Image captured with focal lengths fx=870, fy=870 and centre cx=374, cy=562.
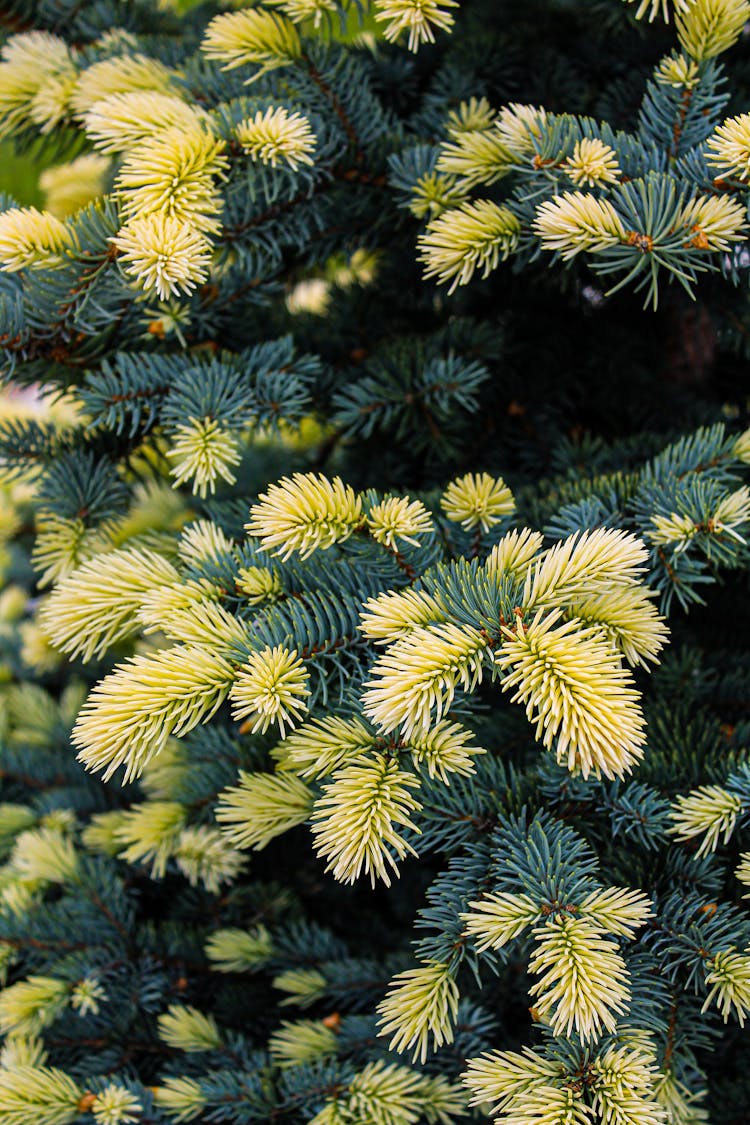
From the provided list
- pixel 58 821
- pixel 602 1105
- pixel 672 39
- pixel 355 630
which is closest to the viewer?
pixel 602 1105

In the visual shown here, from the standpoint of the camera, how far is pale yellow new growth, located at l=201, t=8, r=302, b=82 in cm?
77

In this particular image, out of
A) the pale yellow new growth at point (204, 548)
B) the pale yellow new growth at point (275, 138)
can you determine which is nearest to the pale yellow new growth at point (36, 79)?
the pale yellow new growth at point (275, 138)

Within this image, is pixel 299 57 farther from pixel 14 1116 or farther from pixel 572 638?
pixel 14 1116

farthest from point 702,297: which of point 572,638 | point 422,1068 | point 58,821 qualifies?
point 58,821

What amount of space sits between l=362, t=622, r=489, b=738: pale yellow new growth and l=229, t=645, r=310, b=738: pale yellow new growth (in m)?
0.05

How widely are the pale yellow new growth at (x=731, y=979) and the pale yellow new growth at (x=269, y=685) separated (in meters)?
0.34

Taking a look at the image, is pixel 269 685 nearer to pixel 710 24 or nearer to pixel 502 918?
pixel 502 918

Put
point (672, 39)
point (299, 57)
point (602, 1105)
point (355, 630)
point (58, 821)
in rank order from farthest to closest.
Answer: point (58, 821), point (672, 39), point (299, 57), point (355, 630), point (602, 1105)

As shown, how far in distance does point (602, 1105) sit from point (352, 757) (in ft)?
0.88

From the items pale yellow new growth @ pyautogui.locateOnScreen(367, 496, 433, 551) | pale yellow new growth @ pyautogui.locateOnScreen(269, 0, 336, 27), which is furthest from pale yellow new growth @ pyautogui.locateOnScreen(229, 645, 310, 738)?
pale yellow new growth @ pyautogui.locateOnScreen(269, 0, 336, 27)

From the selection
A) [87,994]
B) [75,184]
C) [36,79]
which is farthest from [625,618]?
[75,184]

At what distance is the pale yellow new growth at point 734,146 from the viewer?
24.9 inches

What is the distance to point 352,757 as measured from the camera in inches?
24.1

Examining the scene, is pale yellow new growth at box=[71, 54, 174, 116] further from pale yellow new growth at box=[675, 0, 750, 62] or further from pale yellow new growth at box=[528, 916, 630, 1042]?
pale yellow new growth at box=[528, 916, 630, 1042]
